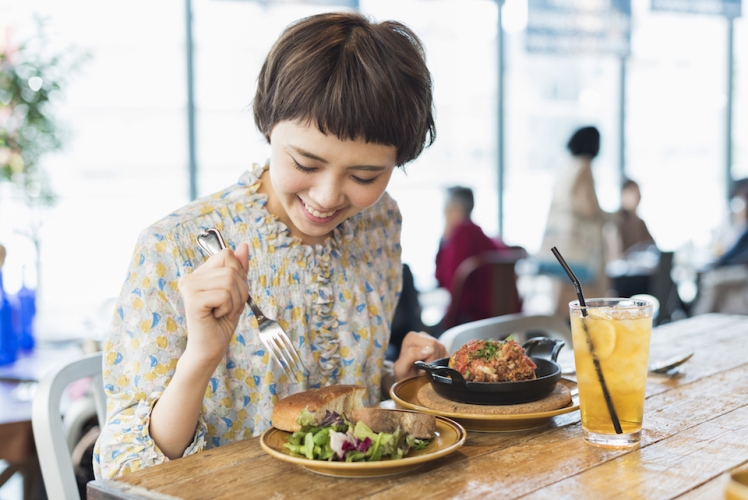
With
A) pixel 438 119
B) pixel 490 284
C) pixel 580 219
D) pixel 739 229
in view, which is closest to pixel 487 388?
pixel 438 119

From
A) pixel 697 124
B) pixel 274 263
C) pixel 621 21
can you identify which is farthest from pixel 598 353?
pixel 697 124

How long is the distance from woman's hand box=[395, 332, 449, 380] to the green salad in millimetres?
473

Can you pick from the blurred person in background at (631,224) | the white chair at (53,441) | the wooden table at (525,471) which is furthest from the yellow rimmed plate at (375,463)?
the blurred person in background at (631,224)

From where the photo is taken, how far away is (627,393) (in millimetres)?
1093

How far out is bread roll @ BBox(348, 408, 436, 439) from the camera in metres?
1.05

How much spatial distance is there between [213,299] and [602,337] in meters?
0.53

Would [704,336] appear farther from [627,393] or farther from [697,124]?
[697,124]

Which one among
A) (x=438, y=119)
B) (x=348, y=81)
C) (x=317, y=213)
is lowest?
(x=317, y=213)

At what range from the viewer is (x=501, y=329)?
2123 mm

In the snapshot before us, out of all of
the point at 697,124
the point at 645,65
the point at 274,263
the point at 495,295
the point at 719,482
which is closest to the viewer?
the point at 719,482

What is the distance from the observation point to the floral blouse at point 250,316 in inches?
49.9

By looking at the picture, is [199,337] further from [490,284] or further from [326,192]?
[490,284]

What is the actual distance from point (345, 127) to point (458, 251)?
130 inches

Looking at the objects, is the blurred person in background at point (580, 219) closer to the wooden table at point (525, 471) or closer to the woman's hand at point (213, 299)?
the wooden table at point (525, 471)
